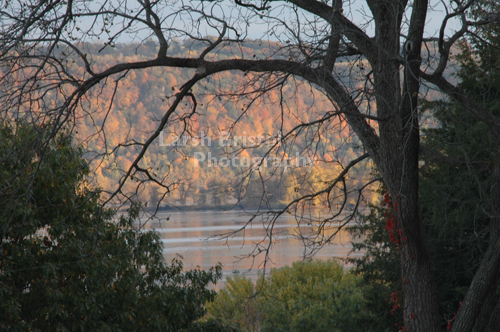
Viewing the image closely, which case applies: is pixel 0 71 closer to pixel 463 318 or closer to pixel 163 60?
pixel 163 60

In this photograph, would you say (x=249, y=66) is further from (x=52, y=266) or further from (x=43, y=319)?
(x=43, y=319)

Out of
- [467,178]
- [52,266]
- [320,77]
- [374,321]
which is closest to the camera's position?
[320,77]

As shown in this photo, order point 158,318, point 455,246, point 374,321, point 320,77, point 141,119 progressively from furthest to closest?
1. point 141,119
2. point 374,321
3. point 455,246
4. point 158,318
5. point 320,77

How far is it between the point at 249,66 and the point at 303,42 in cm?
52

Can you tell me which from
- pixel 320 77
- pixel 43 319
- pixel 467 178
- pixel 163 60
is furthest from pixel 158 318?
pixel 467 178

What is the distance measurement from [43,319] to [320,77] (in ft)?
15.5

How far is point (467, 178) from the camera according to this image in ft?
24.5

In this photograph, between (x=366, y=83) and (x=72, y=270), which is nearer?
(x=366, y=83)

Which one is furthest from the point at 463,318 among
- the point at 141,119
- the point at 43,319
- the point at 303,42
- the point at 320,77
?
the point at 141,119

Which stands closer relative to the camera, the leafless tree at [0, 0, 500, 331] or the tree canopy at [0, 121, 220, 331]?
the leafless tree at [0, 0, 500, 331]

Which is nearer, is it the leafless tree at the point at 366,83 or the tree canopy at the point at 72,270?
the leafless tree at the point at 366,83

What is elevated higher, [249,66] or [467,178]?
[249,66]

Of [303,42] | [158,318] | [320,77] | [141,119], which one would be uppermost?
[141,119]

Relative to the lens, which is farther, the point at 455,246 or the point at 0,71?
the point at 455,246
